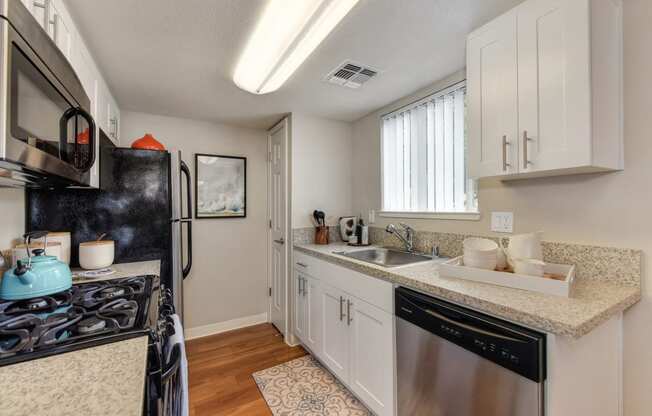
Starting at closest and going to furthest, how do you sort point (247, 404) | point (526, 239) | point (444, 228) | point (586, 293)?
point (586, 293), point (526, 239), point (247, 404), point (444, 228)

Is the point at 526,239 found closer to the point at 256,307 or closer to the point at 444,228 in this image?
the point at 444,228

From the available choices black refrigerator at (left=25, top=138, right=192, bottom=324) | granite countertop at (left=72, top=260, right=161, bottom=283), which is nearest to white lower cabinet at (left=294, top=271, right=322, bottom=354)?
black refrigerator at (left=25, top=138, right=192, bottom=324)

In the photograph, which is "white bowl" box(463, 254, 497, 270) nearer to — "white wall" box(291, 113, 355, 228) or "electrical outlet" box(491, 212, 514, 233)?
"electrical outlet" box(491, 212, 514, 233)

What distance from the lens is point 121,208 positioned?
194 centimetres

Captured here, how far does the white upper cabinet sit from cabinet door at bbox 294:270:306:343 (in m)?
1.70

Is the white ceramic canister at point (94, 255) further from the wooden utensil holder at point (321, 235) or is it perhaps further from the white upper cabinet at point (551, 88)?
the white upper cabinet at point (551, 88)

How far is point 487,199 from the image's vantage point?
170 centimetres

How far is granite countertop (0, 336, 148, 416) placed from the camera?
509 mm

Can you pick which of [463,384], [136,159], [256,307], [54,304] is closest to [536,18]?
[463,384]

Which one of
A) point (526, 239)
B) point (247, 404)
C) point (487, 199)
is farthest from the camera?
point (247, 404)

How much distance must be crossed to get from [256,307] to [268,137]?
73.4 inches

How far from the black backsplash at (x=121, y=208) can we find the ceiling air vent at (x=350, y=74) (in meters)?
1.34

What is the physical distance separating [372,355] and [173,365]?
3.92 ft

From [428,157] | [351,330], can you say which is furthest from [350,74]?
[351,330]
